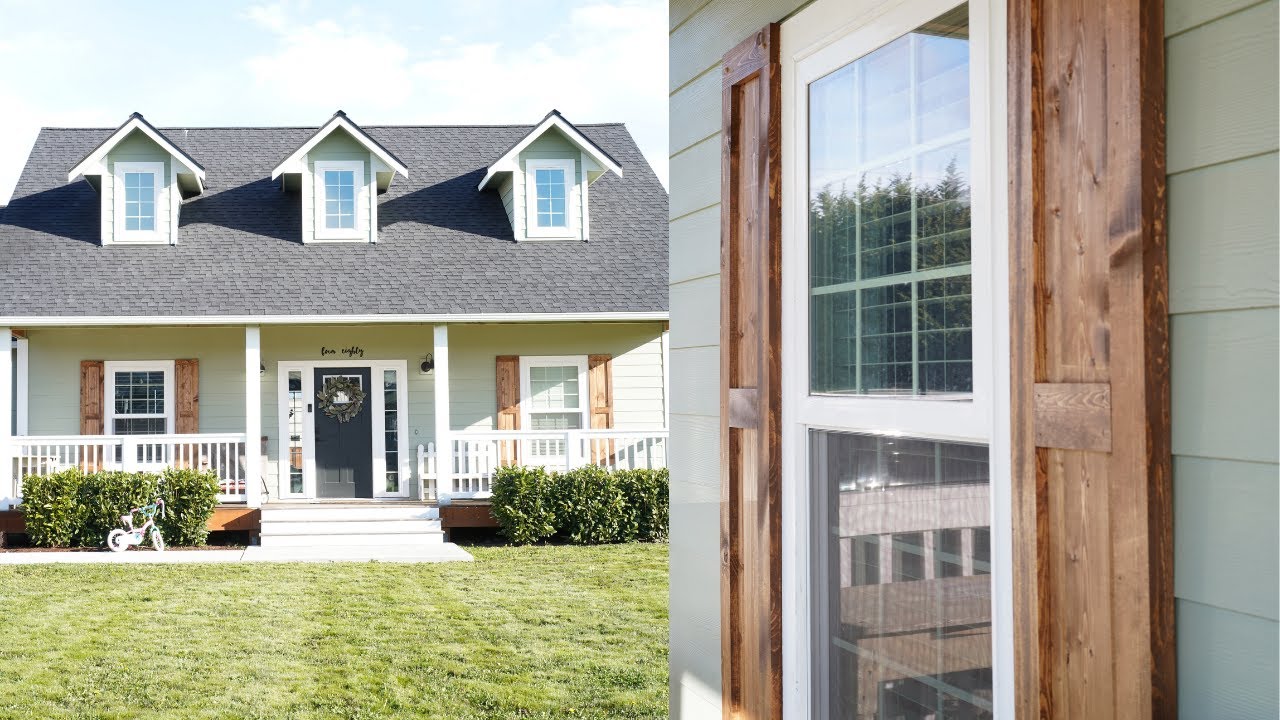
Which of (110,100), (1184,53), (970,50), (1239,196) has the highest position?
(110,100)

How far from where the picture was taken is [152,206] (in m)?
13.4

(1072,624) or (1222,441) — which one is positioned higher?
(1222,441)

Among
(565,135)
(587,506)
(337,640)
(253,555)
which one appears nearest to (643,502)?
(587,506)

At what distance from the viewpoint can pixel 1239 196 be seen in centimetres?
142

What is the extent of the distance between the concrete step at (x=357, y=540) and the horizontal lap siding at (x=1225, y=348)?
35.2ft

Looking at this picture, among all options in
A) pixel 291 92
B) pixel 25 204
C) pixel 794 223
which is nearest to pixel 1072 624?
pixel 794 223

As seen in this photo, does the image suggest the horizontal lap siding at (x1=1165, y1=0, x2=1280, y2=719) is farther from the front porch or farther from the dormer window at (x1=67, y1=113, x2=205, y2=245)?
the dormer window at (x1=67, y1=113, x2=205, y2=245)

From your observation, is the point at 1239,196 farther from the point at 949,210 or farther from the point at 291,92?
the point at 291,92

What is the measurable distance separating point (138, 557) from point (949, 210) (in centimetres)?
1072

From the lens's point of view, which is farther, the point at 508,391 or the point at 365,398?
the point at 508,391

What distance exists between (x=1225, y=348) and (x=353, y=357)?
12.8m

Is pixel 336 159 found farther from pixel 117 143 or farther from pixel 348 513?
pixel 348 513

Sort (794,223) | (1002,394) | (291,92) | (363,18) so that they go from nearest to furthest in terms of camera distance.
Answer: (1002,394) → (794,223) → (363,18) → (291,92)

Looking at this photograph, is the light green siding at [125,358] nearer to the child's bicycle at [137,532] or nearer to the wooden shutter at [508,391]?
the child's bicycle at [137,532]
